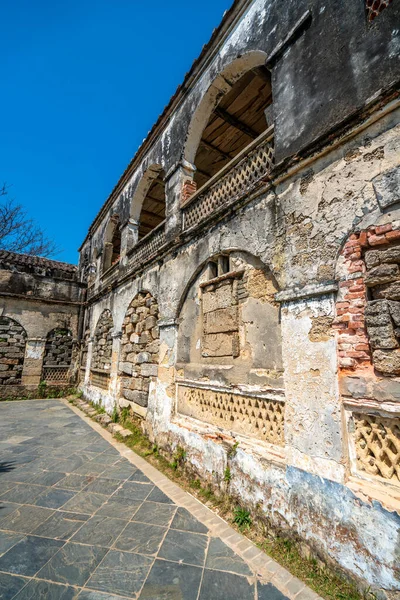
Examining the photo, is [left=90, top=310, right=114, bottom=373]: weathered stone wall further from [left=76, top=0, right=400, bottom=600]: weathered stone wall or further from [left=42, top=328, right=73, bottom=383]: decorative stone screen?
[left=76, top=0, right=400, bottom=600]: weathered stone wall

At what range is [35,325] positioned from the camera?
1148 cm

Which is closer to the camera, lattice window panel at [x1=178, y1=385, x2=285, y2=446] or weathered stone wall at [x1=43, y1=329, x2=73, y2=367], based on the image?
lattice window panel at [x1=178, y1=385, x2=285, y2=446]

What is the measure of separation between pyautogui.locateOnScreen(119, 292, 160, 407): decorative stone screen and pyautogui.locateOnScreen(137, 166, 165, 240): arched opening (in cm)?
308

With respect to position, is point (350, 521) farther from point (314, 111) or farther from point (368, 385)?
point (314, 111)

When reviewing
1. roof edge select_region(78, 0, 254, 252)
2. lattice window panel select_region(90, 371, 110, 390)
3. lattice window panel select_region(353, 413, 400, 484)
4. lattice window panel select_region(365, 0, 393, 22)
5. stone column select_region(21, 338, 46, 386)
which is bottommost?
lattice window panel select_region(353, 413, 400, 484)

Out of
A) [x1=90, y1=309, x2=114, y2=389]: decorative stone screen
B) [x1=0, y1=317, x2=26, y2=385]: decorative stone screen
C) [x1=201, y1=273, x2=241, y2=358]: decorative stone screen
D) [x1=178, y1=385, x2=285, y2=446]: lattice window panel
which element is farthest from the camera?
[x1=0, y1=317, x2=26, y2=385]: decorative stone screen

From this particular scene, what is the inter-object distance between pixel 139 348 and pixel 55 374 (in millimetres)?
6872

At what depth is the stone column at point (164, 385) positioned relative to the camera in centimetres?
524

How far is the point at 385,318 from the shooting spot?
2463 mm

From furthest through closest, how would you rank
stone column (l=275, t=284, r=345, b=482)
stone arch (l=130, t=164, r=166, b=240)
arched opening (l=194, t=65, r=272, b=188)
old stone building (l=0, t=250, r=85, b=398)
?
1. old stone building (l=0, t=250, r=85, b=398)
2. stone arch (l=130, t=164, r=166, b=240)
3. arched opening (l=194, t=65, r=272, b=188)
4. stone column (l=275, t=284, r=345, b=482)

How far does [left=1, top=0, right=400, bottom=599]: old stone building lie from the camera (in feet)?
8.18

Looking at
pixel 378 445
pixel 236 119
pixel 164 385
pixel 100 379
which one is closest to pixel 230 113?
pixel 236 119

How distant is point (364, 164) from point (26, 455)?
21.4 feet

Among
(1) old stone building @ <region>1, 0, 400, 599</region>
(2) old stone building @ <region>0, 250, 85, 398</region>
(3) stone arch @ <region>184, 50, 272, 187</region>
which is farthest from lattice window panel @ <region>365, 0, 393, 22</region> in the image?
(2) old stone building @ <region>0, 250, 85, 398</region>
